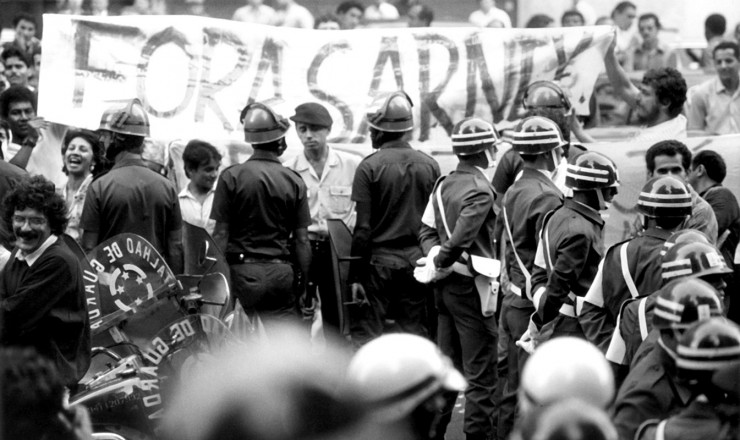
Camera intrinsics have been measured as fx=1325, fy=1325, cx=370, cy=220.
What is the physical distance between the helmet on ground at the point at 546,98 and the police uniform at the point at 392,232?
90 cm

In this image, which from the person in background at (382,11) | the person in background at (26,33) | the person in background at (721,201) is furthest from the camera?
the person in background at (382,11)

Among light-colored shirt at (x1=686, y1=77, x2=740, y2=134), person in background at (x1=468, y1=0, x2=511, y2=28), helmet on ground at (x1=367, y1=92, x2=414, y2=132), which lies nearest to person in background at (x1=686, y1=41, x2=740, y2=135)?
light-colored shirt at (x1=686, y1=77, x2=740, y2=134)

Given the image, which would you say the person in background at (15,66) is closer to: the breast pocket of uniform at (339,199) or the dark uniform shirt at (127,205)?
the breast pocket of uniform at (339,199)

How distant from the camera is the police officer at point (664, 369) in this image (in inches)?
172

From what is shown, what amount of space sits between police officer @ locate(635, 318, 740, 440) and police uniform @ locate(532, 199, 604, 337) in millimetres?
2840

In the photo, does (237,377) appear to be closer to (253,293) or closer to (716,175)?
(253,293)

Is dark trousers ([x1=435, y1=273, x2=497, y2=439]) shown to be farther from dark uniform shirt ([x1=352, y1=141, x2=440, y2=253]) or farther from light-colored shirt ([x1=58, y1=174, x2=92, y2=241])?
light-colored shirt ([x1=58, y1=174, x2=92, y2=241])

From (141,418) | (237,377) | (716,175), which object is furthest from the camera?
(716,175)

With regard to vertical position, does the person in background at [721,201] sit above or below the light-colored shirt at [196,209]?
above

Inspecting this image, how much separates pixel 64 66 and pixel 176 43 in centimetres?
89

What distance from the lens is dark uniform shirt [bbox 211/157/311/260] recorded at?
852 centimetres

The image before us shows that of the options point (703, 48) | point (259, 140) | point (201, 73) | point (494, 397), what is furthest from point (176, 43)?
point (703, 48)

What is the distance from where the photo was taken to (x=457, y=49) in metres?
10.7

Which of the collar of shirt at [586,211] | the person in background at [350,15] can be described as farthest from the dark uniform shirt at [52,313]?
the person in background at [350,15]
